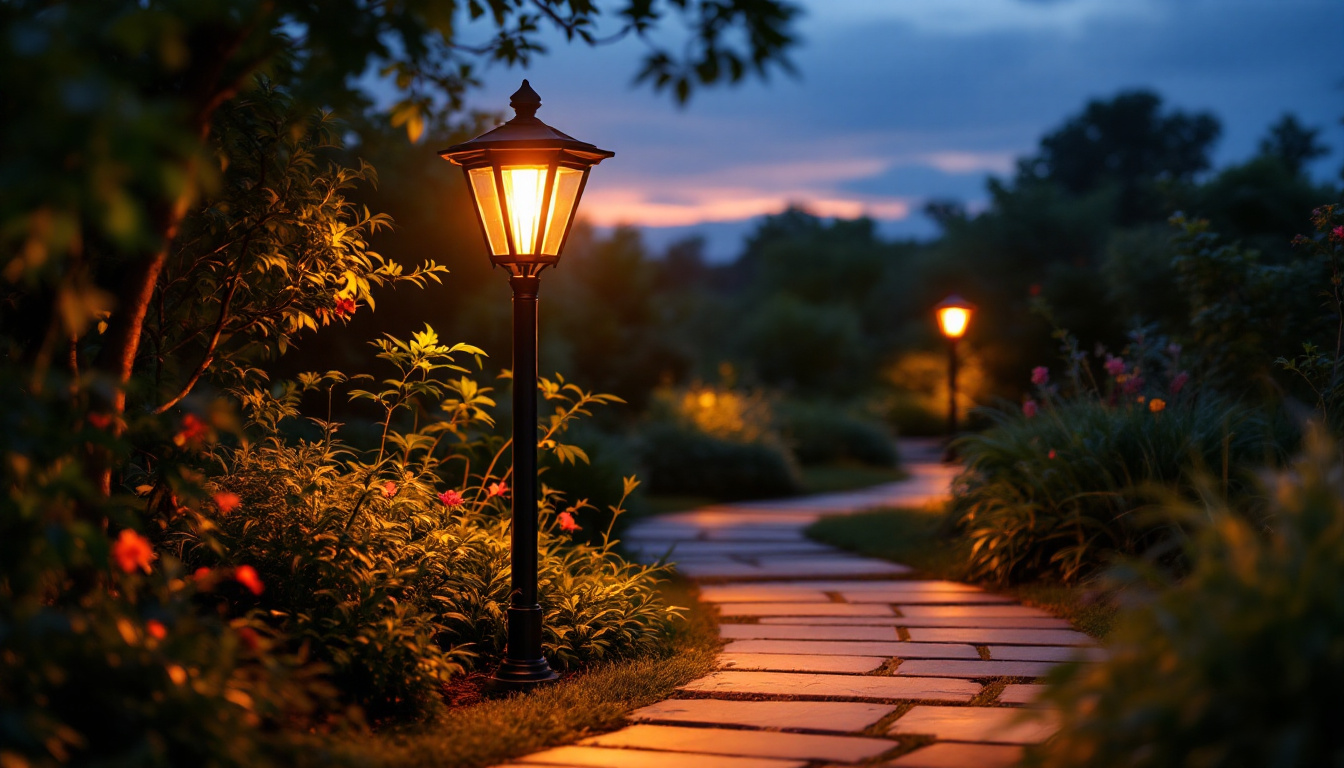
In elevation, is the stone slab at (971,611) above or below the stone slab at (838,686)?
below

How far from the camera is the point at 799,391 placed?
2922 centimetres

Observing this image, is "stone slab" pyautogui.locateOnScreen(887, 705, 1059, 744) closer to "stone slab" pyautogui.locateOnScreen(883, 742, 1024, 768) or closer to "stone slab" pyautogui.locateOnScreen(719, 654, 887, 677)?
"stone slab" pyautogui.locateOnScreen(883, 742, 1024, 768)

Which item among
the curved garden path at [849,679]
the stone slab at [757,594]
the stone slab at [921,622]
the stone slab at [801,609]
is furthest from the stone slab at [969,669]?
the stone slab at [757,594]

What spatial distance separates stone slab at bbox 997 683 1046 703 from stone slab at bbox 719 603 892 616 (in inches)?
57.5

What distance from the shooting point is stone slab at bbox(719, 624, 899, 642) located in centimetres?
445

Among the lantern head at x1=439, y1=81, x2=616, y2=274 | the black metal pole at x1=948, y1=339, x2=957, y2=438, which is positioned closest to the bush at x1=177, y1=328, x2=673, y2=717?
the lantern head at x1=439, y1=81, x2=616, y2=274

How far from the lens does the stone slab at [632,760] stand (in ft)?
8.78

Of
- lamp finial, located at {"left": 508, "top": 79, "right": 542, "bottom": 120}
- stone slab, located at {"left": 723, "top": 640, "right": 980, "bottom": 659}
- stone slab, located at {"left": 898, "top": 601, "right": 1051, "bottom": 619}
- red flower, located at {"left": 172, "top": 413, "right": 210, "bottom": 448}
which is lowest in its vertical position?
stone slab, located at {"left": 898, "top": 601, "right": 1051, "bottom": 619}

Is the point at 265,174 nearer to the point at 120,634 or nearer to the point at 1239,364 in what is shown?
the point at 120,634

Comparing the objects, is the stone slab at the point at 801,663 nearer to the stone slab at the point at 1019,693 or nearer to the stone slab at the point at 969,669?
the stone slab at the point at 969,669

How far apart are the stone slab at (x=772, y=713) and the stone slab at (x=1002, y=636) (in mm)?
1187

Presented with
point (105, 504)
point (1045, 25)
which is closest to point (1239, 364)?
point (105, 504)

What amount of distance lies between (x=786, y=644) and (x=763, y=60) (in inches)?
108

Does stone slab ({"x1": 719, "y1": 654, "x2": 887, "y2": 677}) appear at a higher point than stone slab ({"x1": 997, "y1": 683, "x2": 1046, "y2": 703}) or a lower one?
lower
